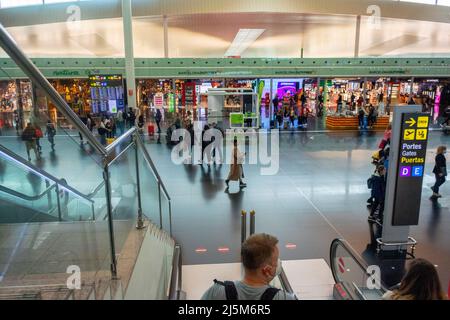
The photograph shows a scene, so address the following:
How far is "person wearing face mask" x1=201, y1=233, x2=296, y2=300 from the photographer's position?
6.44 ft

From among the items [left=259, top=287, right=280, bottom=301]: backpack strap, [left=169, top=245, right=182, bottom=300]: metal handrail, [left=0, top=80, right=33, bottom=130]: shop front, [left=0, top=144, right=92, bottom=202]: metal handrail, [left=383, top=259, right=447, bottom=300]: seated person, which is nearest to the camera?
[left=259, top=287, right=280, bottom=301]: backpack strap

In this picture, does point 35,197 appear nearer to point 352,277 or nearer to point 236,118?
point 352,277

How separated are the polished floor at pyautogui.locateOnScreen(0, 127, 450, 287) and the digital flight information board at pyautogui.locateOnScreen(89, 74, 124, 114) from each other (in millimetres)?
6924

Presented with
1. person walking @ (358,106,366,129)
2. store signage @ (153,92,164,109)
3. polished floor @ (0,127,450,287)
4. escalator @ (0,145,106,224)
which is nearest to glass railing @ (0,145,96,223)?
escalator @ (0,145,106,224)

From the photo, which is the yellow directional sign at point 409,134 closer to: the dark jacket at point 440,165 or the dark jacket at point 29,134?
the dark jacket at point 440,165

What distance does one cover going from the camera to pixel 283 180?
11.0 m

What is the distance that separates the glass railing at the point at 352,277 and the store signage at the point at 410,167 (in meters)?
1.46

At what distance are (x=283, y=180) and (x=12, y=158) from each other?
7.91 m

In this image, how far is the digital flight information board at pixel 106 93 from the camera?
61.8 ft

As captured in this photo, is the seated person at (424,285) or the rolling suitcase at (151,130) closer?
the seated person at (424,285)

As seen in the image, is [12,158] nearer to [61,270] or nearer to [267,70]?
[61,270]

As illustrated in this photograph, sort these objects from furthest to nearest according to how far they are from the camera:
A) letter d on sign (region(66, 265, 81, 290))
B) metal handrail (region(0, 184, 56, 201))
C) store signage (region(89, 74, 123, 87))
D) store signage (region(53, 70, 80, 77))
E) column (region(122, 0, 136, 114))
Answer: store signage (region(53, 70, 80, 77)) < column (region(122, 0, 136, 114)) < store signage (region(89, 74, 123, 87)) < metal handrail (region(0, 184, 56, 201)) < letter d on sign (region(66, 265, 81, 290))

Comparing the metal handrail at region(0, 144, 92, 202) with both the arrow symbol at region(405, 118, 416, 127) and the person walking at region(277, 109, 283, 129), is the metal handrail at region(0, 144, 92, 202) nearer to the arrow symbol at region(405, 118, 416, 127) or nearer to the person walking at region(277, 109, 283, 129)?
the arrow symbol at region(405, 118, 416, 127)

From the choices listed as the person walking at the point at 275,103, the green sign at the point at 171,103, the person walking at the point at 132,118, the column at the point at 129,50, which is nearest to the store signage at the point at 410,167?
the person walking at the point at 132,118
